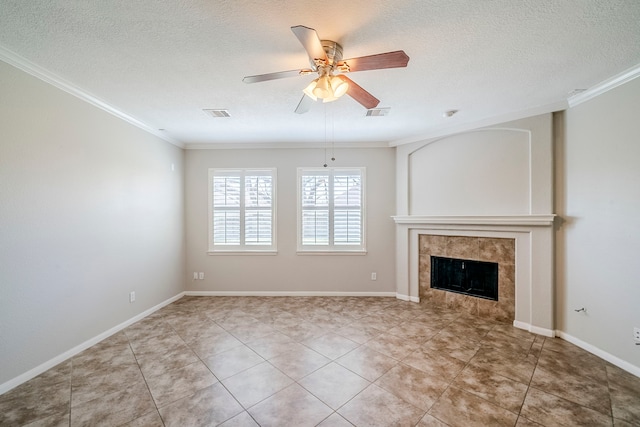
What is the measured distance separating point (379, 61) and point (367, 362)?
2606mm

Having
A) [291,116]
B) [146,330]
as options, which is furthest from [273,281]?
[291,116]

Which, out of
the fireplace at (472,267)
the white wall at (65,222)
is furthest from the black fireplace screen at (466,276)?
the white wall at (65,222)

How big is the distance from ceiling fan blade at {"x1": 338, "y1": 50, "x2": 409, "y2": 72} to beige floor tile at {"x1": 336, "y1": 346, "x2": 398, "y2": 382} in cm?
251

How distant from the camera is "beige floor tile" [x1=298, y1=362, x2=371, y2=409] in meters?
2.04

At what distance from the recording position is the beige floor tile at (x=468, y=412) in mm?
1801

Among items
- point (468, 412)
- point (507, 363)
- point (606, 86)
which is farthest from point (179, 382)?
point (606, 86)

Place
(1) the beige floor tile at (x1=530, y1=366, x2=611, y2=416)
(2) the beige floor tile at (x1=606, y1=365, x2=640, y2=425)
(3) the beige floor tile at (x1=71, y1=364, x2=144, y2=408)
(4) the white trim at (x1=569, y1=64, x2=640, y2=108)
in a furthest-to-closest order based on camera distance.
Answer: (4) the white trim at (x1=569, y1=64, x2=640, y2=108) → (3) the beige floor tile at (x1=71, y1=364, x2=144, y2=408) → (1) the beige floor tile at (x1=530, y1=366, x2=611, y2=416) → (2) the beige floor tile at (x1=606, y1=365, x2=640, y2=425)

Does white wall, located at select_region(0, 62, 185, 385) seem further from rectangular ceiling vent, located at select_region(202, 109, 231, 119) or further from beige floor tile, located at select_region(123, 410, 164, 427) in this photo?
beige floor tile, located at select_region(123, 410, 164, 427)

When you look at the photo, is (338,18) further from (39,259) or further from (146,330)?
(146,330)

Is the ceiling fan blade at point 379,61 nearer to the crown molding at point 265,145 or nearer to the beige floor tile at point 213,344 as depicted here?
the crown molding at point 265,145

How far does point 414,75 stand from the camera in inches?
94.2

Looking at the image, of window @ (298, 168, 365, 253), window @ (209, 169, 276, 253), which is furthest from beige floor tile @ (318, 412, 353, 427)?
window @ (209, 169, 276, 253)

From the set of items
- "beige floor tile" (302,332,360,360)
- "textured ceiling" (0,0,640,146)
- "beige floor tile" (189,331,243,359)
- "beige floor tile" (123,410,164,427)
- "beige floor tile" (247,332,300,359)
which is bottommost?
"beige floor tile" (189,331,243,359)

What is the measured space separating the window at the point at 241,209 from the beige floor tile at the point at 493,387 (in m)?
3.40
